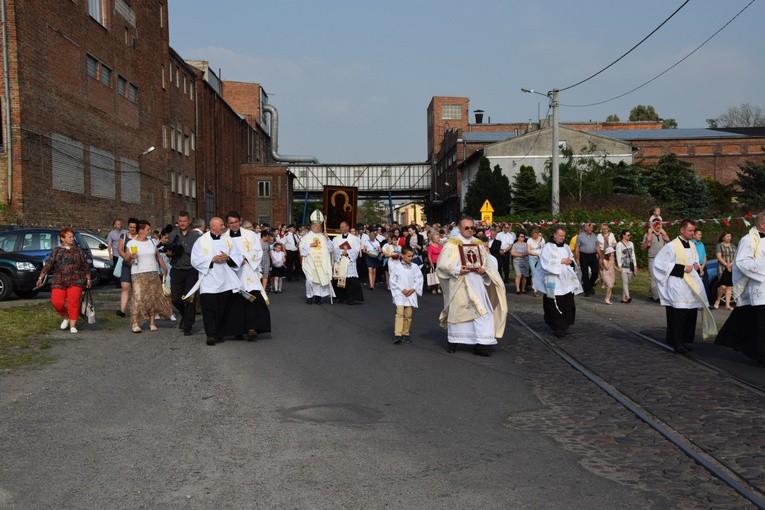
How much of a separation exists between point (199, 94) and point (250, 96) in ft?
83.8

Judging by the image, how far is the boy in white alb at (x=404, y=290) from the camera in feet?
41.4

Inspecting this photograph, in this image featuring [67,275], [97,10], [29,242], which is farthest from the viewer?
[97,10]

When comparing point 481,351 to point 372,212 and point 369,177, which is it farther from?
point 372,212

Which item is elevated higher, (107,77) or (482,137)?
(482,137)

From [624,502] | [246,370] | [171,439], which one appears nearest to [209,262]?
[246,370]

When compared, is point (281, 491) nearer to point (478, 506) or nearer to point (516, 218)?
point (478, 506)

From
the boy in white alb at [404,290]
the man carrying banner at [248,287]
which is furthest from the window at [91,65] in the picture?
the boy in white alb at [404,290]

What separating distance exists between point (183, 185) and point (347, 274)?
38108 mm

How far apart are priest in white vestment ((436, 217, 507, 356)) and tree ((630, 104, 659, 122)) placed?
100m

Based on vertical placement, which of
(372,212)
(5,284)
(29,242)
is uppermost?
(372,212)

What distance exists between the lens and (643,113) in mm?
107188

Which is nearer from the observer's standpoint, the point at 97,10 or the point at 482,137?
the point at 97,10

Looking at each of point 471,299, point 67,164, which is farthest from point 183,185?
point 471,299

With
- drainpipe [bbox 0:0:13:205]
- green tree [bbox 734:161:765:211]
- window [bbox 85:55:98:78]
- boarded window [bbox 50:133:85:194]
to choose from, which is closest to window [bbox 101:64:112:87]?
window [bbox 85:55:98:78]
